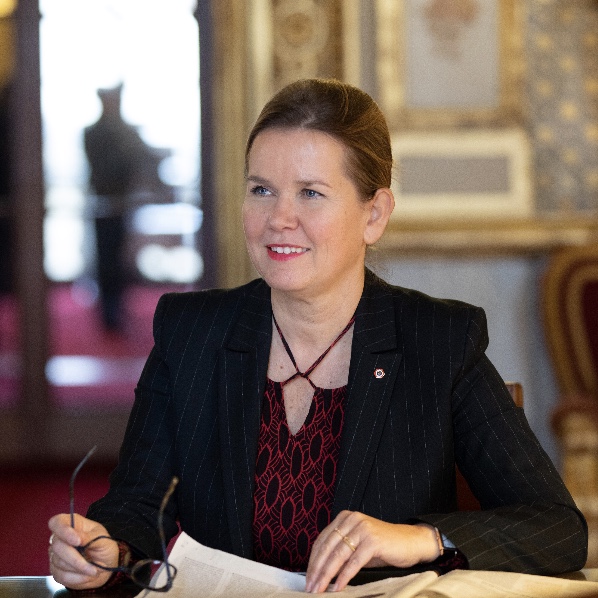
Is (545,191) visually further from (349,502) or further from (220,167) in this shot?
(349,502)

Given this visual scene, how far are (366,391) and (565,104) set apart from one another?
3.44 metres

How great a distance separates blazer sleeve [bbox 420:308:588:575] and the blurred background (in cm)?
289

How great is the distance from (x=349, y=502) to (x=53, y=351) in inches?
157

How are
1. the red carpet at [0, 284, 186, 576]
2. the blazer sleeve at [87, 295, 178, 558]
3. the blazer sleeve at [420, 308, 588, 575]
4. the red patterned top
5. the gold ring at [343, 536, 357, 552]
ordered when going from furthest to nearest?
the red carpet at [0, 284, 186, 576] → the red patterned top → the blazer sleeve at [87, 295, 178, 558] → the blazer sleeve at [420, 308, 588, 575] → the gold ring at [343, 536, 357, 552]

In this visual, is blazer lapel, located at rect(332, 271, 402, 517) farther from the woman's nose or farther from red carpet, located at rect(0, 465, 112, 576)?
red carpet, located at rect(0, 465, 112, 576)

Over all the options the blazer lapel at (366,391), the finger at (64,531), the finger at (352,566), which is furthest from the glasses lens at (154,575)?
the blazer lapel at (366,391)

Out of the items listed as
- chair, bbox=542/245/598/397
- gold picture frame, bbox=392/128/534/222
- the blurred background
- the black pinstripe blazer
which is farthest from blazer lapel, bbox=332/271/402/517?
gold picture frame, bbox=392/128/534/222

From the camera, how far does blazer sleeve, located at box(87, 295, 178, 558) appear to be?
66.4 inches

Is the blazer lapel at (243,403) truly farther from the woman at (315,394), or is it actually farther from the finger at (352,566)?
the finger at (352,566)

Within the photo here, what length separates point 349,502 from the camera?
174 cm

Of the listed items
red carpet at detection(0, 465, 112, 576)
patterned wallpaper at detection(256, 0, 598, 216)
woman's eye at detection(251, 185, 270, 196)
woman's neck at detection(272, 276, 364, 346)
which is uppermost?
patterned wallpaper at detection(256, 0, 598, 216)

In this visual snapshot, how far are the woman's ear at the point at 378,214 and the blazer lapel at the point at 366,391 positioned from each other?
116 millimetres

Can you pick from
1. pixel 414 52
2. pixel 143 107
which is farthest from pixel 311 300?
pixel 143 107

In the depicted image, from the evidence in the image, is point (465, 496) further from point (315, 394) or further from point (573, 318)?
point (573, 318)
